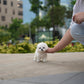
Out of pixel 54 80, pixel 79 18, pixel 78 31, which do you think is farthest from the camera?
pixel 54 80

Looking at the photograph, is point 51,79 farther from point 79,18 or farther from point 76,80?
point 79,18

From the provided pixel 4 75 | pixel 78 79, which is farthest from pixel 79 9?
Result: pixel 4 75

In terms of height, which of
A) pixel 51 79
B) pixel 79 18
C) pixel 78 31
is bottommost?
pixel 51 79

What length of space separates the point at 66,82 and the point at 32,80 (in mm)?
438

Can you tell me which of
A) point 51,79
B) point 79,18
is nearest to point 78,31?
point 79,18

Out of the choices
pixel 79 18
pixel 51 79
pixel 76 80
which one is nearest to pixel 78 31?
pixel 79 18

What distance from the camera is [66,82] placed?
2.23 m

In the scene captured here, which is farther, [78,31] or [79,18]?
[78,31]

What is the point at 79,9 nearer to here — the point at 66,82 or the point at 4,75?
the point at 66,82

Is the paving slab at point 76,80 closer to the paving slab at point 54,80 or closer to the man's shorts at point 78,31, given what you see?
the paving slab at point 54,80

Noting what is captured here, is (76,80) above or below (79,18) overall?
below

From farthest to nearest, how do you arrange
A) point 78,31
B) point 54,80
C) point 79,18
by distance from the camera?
point 54,80, point 78,31, point 79,18

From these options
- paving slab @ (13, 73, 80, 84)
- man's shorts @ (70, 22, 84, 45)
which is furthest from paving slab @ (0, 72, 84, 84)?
man's shorts @ (70, 22, 84, 45)

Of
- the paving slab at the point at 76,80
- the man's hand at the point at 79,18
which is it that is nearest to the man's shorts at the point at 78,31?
the man's hand at the point at 79,18
